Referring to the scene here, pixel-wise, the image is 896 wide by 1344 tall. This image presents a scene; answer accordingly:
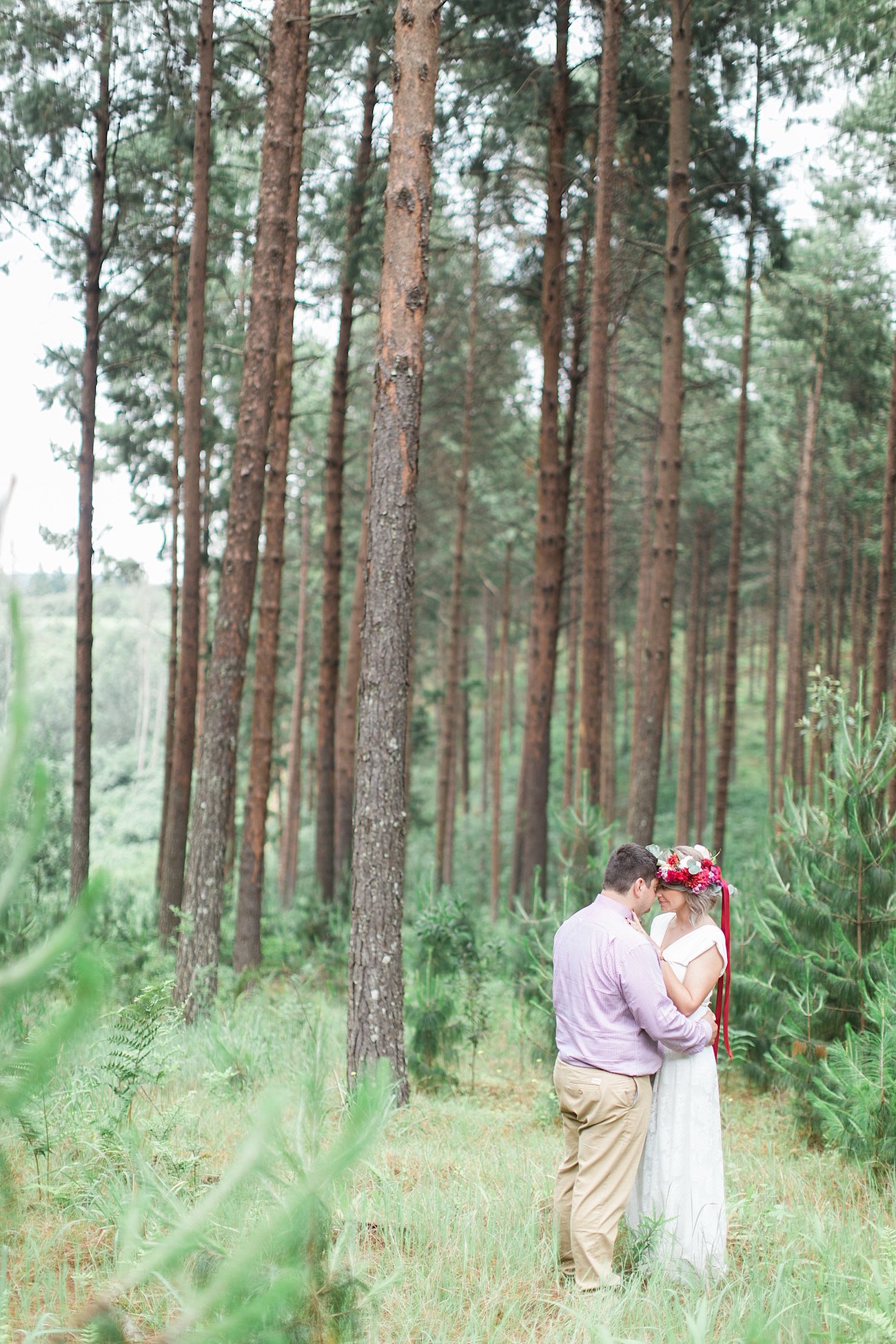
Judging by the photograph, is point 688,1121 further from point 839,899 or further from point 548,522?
point 548,522

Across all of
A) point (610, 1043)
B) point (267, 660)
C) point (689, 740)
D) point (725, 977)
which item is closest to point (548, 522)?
point (267, 660)

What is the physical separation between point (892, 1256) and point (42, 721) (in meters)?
12.6

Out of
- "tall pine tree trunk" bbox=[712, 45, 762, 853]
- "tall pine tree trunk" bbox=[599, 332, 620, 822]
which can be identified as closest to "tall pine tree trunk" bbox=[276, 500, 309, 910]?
"tall pine tree trunk" bbox=[599, 332, 620, 822]

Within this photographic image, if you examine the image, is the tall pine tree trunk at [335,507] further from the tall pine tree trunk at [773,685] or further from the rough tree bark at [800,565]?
the tall pine tree trunk at [773,685]

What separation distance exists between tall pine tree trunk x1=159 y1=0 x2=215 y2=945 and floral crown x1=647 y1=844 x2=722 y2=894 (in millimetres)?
8005

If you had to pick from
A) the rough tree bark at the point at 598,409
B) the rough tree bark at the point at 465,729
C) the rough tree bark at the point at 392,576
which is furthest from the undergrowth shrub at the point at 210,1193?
the rough tree bark at the point at 465,729

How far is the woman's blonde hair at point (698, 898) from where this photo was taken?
4.75m

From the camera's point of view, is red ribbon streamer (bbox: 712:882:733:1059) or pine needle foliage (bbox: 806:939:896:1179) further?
pine needle foliage (bbox: 806:939:896:1179)

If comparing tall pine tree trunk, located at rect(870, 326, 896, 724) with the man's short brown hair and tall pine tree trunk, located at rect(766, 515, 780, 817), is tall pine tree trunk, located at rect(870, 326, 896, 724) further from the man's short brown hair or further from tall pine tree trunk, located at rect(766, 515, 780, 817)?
tall pine tree trunk, located at rect(766, 515, 780, 817)

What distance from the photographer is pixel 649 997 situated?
4.27m

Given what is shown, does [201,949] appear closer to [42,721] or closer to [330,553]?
[42,721]

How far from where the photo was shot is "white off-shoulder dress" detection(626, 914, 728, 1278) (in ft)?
14.5

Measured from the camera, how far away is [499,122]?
13523 millimetres

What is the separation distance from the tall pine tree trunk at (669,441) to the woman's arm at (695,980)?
6.84m
